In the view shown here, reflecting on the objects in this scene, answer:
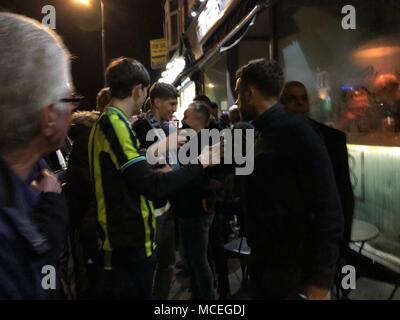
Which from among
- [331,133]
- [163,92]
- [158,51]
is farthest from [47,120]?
[158,51]

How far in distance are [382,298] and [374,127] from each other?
1855 mm

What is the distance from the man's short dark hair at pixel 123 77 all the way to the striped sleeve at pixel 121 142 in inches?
8.6

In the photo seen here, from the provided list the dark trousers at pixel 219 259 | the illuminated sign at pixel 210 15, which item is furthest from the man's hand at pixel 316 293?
the illuminated sign at pixel 210 15

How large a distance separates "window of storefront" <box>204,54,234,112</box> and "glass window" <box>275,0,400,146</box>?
3.49 metres

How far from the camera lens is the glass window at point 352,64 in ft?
13.4

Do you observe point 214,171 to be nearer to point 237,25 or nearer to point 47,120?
point 47,120

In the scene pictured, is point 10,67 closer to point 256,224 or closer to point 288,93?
point 256,224

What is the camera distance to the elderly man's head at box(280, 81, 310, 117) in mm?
2980

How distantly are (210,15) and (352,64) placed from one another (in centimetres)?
425

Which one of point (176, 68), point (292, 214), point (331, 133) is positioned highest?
point (176, 68)

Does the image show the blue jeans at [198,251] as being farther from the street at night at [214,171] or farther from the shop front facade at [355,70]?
the shop front facade at [355,70]

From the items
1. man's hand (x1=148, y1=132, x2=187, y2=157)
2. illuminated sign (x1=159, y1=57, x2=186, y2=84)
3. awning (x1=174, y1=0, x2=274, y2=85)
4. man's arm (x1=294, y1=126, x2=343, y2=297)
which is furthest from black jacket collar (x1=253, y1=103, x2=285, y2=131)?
illuminated sign (x1=159, y1=57, x2=186, y2=84)

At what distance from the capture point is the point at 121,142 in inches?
88.2

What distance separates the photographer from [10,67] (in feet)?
3.10
